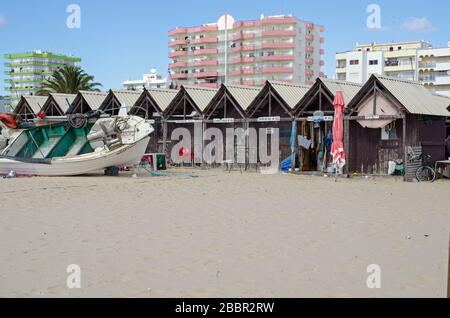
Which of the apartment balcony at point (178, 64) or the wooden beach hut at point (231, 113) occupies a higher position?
the apartment balcony at point (178, 64)

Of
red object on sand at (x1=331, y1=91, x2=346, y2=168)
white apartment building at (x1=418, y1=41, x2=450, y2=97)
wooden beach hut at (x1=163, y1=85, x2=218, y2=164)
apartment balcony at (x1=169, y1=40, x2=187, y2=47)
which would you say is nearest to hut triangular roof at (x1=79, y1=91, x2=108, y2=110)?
wooden beach hut at (x1=163, y1=85, x2=218, y2=164)

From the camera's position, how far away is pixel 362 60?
87.2 m

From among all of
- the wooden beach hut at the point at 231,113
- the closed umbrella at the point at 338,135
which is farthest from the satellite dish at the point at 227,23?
the closed umbrella at the point at 338,135

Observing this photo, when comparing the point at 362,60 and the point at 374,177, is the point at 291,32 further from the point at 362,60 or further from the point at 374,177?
the point at 374,177

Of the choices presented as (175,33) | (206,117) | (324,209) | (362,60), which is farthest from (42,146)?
(175,33)

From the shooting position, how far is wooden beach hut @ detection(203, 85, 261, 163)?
26.5 meters

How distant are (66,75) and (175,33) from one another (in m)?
68.4

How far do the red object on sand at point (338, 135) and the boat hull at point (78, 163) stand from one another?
7.29 metres

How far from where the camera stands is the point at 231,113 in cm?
2772

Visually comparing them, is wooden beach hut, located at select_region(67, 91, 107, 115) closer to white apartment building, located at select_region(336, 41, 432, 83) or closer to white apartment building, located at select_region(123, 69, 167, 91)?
white apartment building, located at select_region(336, 41, 432, 83)

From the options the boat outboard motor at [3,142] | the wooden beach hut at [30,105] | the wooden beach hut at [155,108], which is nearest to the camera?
the boat outboard motor at [3,142]

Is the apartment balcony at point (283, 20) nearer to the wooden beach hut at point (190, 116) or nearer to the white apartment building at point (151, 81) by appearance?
the white apartment building at point (151, 81)

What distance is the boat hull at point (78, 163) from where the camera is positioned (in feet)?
72.3

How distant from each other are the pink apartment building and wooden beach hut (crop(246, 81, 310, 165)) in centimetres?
6746
